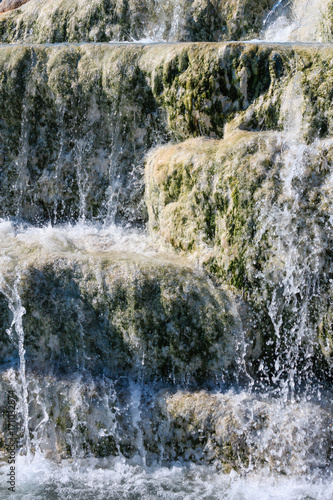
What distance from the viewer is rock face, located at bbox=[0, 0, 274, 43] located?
8602 millimetres

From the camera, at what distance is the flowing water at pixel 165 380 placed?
16.4 ft

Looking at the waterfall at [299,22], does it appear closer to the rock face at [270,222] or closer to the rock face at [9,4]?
the rock face at [270,222]

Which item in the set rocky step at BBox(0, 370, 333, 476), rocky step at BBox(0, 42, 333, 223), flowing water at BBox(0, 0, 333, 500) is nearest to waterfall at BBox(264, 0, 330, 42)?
rocky step at BBox(0, 42, 333, 223)

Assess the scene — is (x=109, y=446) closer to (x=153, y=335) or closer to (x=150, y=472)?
(x=150, y=472)

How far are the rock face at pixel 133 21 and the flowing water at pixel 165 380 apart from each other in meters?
3.01

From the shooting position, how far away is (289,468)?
4.95 m

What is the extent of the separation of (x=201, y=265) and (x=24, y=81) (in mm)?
3728

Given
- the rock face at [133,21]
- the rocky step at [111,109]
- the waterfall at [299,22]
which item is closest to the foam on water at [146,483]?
the rocky step at [111,109]

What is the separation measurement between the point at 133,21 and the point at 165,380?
6014mm

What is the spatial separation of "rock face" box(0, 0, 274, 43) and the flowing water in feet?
9.88

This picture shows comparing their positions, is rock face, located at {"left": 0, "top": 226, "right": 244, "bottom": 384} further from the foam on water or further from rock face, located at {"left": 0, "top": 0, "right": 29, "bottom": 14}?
rock face, located at {"left": 0, "top": 0, "right": 29, "bottom": 14}

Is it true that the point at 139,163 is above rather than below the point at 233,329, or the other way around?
above

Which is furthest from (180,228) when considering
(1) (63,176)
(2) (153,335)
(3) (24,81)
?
(3) (24,81)

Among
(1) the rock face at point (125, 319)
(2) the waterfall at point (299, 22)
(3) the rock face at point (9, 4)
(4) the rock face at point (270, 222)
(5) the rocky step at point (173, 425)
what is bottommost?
(5) the rocky step at point (173, 425)
